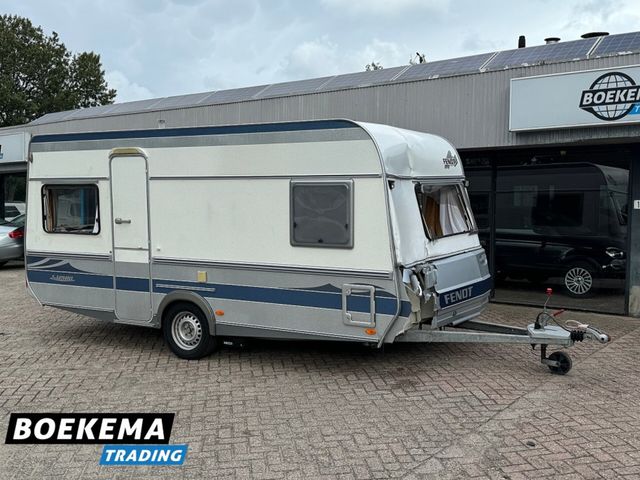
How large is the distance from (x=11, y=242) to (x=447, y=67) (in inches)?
449

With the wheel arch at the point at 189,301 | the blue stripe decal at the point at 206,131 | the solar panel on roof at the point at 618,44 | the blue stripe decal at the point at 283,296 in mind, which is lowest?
the wheel arch at the point at 189,301

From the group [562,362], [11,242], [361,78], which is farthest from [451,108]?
[11,242]

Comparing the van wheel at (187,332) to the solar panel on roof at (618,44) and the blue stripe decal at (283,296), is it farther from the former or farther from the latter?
the solar panel on roof at (618,44)

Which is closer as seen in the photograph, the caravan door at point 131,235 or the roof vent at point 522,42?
the caravan door at point 131,235

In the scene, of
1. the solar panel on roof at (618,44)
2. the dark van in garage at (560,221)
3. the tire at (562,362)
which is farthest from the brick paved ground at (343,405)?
the solar panel on roof at (618,44)

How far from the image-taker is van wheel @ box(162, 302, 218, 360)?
6.95 meters

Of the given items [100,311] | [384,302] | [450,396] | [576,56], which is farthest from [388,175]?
[576,56]

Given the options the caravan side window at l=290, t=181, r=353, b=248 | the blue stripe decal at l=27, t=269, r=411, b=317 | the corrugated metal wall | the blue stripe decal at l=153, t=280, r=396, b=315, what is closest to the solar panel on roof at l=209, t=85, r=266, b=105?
the corrugated metal wall

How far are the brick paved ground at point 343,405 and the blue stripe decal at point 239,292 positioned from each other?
789mm

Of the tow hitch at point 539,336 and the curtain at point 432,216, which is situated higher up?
the curtain at point 432,216

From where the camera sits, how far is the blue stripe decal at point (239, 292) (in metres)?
5.98

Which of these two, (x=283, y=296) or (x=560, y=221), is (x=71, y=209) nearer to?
(x=283, y=296)

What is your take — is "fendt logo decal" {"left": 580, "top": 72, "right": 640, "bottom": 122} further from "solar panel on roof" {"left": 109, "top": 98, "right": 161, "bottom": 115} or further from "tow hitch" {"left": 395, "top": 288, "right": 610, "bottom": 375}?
"solar panel on roof" {"left": 109, "top": 98, "right": 161, "bottom": 115}

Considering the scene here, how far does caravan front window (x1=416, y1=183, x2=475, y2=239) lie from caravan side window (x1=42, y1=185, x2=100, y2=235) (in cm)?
390
